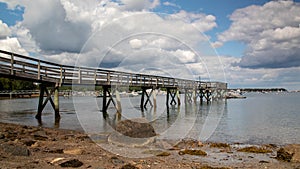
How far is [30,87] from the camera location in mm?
111688

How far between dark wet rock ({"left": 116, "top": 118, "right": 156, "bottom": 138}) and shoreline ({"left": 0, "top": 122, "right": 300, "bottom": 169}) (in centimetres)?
87

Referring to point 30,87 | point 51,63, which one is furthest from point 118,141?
point 30,87

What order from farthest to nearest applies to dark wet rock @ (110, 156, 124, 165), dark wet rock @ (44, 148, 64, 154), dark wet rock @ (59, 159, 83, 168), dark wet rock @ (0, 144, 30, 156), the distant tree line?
the distant tree line < dark wet rock @ (44, 148, 64, 154) < dark wet rock @ (110, 156, 124, 165) < dark wet rock @ (0, 144, 30, 156) < dark wet rock @ (59, 159, 83, 168)

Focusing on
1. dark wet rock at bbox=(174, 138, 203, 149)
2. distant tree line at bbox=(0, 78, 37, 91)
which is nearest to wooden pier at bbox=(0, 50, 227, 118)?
dark wet rock at bbox=(174, 138, 203, 149)

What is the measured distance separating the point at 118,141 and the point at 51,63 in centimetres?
1105

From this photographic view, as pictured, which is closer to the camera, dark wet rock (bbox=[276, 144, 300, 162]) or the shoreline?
the shoreline

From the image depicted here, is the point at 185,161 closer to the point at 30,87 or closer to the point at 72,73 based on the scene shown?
the point at 72,73

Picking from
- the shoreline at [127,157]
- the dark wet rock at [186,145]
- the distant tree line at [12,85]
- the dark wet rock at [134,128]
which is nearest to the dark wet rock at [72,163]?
the shoreline at [127,157]

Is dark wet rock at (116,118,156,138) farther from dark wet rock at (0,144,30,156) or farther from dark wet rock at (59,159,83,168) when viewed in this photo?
dark wet rock at (0,144,30,156)

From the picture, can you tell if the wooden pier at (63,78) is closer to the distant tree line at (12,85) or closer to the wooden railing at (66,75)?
the wooden railing at (66,75)

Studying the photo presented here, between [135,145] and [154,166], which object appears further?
[135,145]

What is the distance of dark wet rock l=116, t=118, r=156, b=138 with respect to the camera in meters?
13.3

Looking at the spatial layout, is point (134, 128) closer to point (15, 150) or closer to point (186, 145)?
point (186, 145)

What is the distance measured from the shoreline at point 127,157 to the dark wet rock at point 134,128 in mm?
865
